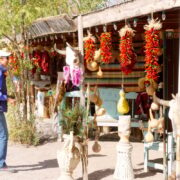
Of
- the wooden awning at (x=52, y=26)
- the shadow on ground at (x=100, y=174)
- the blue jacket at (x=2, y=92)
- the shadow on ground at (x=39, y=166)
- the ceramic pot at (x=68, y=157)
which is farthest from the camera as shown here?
the wooden awning at (x=52, y=26)

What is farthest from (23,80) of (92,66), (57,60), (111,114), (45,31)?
(57,60)

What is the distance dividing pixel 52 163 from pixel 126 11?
2980mm

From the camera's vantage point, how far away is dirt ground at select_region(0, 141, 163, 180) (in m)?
6.31

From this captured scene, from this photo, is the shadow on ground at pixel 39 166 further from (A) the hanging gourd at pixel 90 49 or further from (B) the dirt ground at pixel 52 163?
(A) the hanging gourd at pixel 90 49

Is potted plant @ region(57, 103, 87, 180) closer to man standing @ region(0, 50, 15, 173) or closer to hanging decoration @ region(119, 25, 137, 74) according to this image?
hanging decoration @ region(119, 25, 137, 74)

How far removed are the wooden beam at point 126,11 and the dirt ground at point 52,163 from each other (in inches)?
90.7

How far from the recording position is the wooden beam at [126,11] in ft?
16.5

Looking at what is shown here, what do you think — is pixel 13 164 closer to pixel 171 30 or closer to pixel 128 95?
pixel 128 95

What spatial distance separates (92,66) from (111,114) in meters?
3.05

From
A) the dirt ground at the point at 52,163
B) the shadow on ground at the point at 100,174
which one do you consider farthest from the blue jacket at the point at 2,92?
the shadow on ground at the point at 100,174

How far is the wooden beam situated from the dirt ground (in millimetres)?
2303

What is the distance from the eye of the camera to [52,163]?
7180 mm

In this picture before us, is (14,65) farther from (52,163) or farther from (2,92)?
(52,163)

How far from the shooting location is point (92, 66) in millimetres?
6391
